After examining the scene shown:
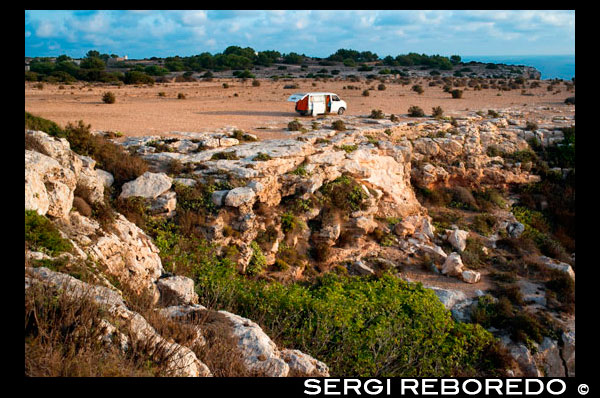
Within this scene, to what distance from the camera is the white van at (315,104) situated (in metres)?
19.2

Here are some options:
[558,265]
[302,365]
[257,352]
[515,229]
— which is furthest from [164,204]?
[515,229]

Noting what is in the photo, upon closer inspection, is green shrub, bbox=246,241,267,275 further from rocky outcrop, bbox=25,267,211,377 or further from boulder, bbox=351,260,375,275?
rocky outcrop, bbox=25,267,211,377

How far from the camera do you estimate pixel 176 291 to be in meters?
6.36

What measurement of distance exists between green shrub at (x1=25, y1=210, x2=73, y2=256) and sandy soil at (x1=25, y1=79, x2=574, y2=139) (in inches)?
356

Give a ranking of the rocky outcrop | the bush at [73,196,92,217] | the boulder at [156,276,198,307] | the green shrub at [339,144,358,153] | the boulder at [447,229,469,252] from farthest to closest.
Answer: the green shrub at [339,144,358,153] → the boulder at [447,229,469,252] → the bush at [73,196,92,217] → the boulder at [156,276,198,307] → the rocky outcrop

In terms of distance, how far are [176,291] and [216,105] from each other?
17458 millimetres

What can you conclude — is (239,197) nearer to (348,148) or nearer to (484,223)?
(348,148)

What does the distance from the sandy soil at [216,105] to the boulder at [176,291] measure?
8650 millimetres

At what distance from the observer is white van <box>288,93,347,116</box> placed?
19.2m

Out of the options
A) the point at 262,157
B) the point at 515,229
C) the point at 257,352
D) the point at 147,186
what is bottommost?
the point at 257,352

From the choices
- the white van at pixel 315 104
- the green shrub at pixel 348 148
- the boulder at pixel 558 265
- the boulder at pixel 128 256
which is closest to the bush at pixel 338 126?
the green shrub at pixel 348 148

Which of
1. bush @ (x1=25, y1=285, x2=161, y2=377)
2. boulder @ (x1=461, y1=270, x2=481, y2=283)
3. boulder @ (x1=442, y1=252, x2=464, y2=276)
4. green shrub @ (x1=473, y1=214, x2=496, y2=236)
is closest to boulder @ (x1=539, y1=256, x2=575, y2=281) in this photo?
green shrub @ (x1=473, y1=214, x2=496, y2=236)
